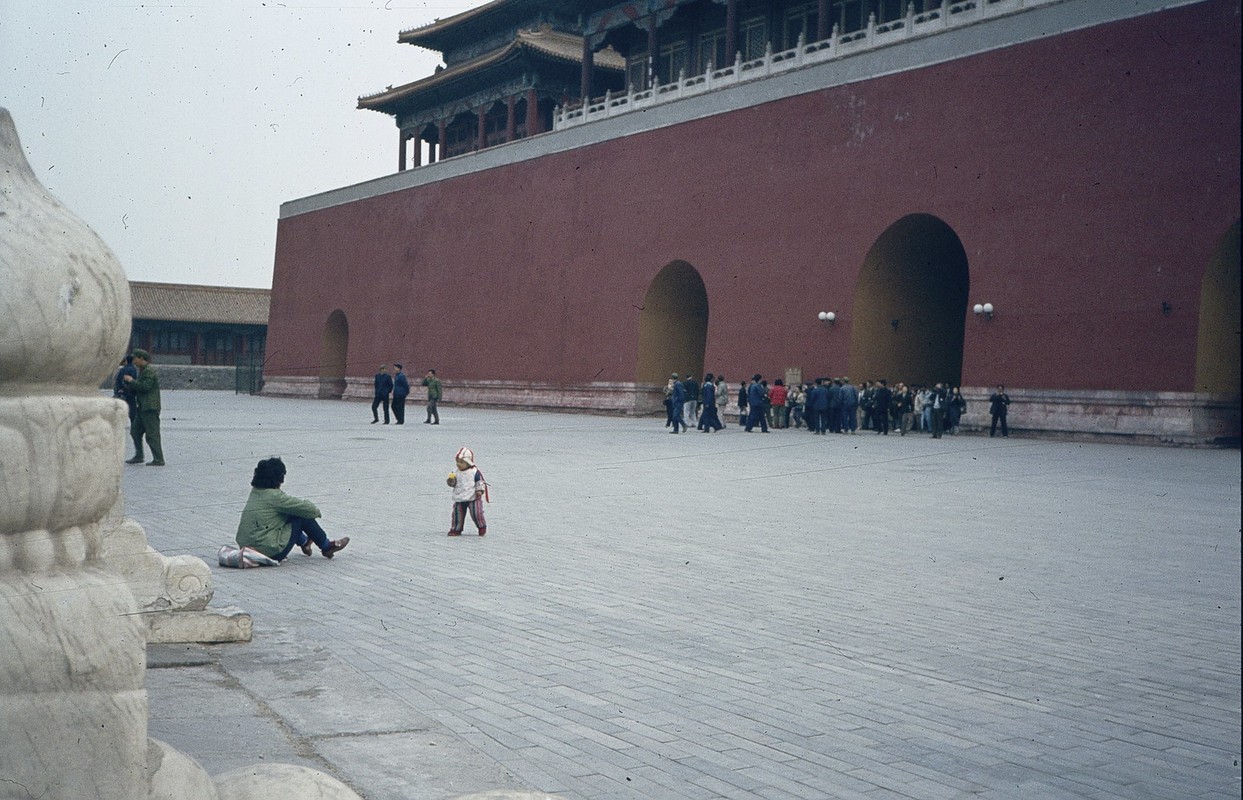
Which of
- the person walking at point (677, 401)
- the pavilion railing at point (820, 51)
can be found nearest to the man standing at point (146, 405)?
the person walking at point (677, 401)

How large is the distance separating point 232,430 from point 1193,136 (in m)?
14.4

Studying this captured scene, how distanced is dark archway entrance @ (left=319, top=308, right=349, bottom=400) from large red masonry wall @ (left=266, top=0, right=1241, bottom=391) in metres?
3.59

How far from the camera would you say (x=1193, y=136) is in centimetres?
1609

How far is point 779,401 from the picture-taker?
70.4ft

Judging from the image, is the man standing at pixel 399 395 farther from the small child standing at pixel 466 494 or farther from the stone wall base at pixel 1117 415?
the small child standing at pixel 466 494

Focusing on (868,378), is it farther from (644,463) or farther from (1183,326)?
(644,463)

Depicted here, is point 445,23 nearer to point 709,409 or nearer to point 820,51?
point 820,51

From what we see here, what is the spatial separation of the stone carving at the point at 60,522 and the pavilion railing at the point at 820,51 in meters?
19.1

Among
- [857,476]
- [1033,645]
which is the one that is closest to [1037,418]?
[857,476]

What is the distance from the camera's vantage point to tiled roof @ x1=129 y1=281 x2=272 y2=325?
4550 centimetres

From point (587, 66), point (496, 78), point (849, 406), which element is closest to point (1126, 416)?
point (849, 406)

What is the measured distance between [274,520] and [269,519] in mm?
33

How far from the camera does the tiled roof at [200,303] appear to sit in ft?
149

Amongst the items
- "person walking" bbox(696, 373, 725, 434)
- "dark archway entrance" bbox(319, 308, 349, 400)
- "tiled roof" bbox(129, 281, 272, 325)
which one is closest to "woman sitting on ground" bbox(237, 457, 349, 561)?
"person walking" bbox(696, 373, 725, 434)
